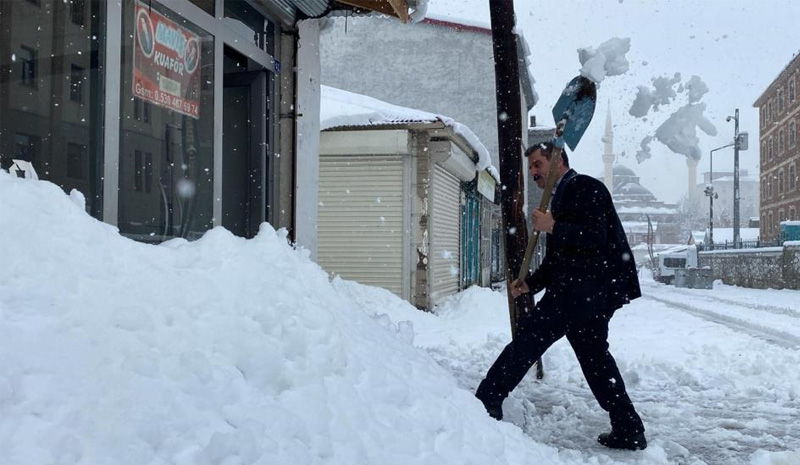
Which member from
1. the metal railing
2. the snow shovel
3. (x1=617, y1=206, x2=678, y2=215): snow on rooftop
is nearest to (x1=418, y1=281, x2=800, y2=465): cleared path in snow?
the snow shovel

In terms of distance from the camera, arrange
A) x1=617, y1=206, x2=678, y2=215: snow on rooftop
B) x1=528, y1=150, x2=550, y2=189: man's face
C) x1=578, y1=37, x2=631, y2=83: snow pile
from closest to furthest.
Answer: x1=528, y1=150, x2=550, y2=189: man's face < x1=578, y1=37, x2=631, y2=83: snow pile < x1=617, y1=206, x2=678, y2=215: snow on rooftop

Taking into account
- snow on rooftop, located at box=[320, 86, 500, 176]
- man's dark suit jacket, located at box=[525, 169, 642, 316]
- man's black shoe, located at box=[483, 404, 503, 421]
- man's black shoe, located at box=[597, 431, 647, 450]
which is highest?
snow on rooftop, located at box=[320, 86, 500, 176]

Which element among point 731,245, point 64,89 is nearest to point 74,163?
point 64,89

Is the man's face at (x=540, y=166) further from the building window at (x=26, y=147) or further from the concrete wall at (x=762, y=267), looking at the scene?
the concrete wall at (x=762, y=267)

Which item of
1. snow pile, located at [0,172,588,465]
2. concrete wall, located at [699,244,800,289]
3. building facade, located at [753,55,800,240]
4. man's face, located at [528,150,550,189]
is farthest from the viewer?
building facade, located at [753,55,800,240]

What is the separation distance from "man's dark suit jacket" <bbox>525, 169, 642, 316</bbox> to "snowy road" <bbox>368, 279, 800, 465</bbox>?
0.88 m

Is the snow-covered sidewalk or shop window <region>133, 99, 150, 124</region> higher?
shop window <region>133, 99, 150, 124</region>

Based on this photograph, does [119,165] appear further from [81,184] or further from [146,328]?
[146,328]

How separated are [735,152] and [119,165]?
1135 inches

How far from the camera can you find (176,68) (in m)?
5.40

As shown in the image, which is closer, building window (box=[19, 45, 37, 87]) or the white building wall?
building window (box=[19, 45, 37, 87])

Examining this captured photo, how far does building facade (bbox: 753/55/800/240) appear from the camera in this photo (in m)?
47.2

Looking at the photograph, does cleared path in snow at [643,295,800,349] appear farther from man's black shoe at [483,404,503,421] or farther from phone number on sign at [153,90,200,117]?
phone number on sign at [153,90,200,117]

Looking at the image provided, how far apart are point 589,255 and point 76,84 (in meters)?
3.41
